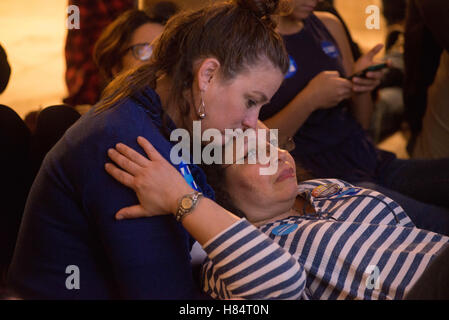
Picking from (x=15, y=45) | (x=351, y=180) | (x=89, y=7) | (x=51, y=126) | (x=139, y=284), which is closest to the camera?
(x=139, y=284)

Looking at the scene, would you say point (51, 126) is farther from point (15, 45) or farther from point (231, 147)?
point (15, 45)

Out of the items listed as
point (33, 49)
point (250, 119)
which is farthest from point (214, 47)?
point (33, 49)

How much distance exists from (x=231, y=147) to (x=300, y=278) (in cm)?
39

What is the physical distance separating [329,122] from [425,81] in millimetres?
726

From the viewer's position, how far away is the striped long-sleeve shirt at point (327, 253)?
1000 millimetres

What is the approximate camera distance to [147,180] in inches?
38.2

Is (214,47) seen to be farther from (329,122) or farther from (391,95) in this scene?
(391,95)

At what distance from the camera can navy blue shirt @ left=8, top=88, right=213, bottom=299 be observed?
973mm

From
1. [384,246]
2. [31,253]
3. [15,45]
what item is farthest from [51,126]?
[15,45]

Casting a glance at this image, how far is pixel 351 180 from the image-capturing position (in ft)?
5.88

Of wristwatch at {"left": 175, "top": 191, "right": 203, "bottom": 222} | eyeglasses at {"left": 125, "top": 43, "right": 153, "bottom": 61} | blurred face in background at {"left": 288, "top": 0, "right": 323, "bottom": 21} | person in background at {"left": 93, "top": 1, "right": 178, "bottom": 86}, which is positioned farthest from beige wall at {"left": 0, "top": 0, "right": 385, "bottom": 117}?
wristwatch at {"left": 175, "top": 191, "right": 203, "bottom": 222}

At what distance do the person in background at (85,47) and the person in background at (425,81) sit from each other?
1.38 m

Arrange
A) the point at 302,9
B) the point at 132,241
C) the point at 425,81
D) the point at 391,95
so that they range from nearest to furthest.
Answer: the point at 132,241, the point at 302,9, the point at 425,81, the point at 391,95
